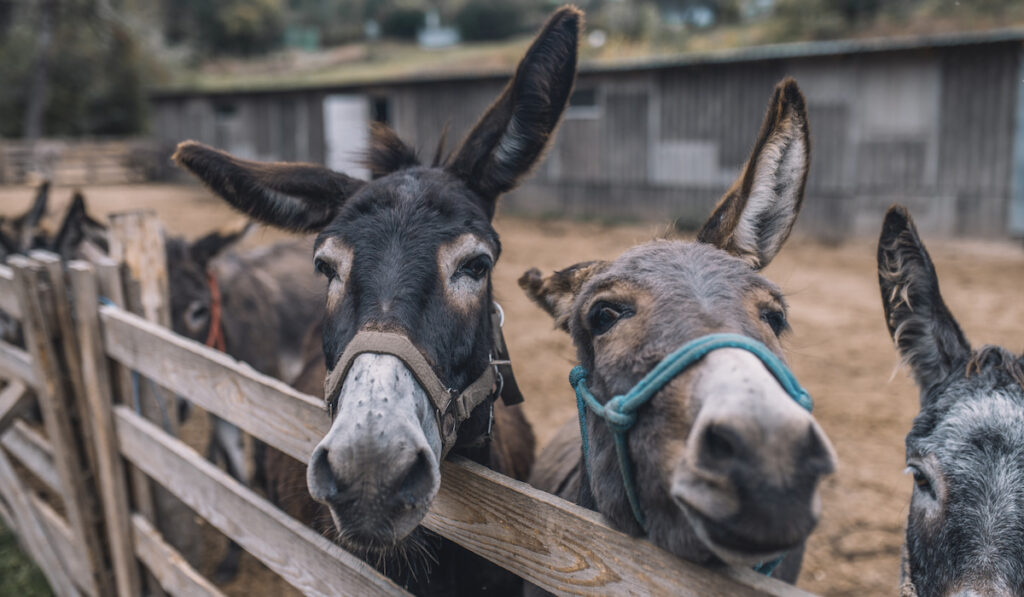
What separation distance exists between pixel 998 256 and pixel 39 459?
14205mm

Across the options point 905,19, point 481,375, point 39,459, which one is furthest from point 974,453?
point 905,19

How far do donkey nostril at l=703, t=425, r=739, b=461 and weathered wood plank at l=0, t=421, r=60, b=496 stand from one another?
393 cm

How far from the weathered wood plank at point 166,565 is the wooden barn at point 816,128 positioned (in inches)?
363

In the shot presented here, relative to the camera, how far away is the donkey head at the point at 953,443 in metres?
1.81

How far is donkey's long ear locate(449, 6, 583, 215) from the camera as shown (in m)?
2.18

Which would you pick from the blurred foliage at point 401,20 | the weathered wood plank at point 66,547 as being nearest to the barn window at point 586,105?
the weathered wood plank at point 66,547

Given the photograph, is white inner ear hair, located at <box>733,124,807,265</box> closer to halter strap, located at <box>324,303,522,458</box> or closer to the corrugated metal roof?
halter strap, located at <box>324,303,522,458</box>

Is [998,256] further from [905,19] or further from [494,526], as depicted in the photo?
[905,19]

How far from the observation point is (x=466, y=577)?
Answer: 7.59 ft

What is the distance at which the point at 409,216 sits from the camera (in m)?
2.04

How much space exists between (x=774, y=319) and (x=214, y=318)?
13.3 ft

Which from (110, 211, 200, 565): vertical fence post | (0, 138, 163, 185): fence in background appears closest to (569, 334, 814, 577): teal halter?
(110, 211, 200, 565): vertical fence post

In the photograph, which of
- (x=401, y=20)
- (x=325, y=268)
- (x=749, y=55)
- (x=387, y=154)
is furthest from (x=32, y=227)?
(x=401, y=20)

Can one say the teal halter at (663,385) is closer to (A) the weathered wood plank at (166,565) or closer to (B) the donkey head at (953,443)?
(B) the donkey head at (953,443)
